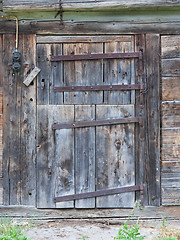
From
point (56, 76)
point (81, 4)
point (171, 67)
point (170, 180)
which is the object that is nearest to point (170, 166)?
point (170, 180)

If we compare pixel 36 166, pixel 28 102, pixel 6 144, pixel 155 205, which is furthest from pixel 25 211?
pixel 155 205

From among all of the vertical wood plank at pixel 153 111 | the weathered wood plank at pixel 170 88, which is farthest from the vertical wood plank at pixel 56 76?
the weathered wood plank at pixel 170 88

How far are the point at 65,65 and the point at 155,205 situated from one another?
89.0 inches

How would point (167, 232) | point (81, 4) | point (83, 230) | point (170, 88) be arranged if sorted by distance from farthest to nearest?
1. point (170, 88)
2. point (81, 4)
3. point (83, 230)
4. point (167, 232)

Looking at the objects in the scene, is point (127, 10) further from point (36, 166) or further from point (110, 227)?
point (110, 227)

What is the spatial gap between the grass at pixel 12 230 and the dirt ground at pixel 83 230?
0.36ft

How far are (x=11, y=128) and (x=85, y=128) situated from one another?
3.31 feet

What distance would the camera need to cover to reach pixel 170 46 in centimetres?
403

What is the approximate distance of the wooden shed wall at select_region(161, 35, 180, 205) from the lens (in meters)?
4.03

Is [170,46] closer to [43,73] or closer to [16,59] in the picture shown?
[43,73]

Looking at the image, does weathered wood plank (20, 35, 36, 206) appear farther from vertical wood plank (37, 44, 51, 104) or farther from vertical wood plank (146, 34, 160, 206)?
vertical wood plank (146, 34, 160, 206)

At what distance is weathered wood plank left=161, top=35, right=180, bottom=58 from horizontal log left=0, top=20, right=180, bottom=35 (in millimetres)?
80

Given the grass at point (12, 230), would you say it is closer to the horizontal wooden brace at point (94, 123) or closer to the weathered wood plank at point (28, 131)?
the weathered wood plank at point (28, 131)

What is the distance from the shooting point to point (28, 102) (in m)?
4.09
